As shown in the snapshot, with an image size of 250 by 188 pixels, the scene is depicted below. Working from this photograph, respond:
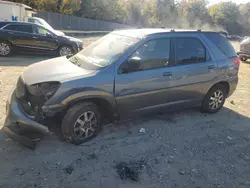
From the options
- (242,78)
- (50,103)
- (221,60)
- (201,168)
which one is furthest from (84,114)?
(242,78)

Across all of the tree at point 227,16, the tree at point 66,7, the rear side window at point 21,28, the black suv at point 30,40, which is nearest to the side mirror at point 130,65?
the black suv at point 30,40

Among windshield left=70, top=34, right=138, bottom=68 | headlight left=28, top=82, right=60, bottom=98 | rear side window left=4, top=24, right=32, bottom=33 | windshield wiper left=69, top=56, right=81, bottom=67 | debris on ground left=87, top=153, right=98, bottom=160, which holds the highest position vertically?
rear side window left=4, top=24, right=32, bottom=33

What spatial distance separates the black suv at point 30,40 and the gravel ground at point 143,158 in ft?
21.0

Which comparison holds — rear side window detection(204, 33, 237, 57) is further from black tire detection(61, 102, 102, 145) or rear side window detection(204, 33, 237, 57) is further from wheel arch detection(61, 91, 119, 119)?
black tire detection(61, 102, 102, 145)

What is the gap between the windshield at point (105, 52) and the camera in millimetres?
4176

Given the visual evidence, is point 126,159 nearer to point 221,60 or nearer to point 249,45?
point 221,60

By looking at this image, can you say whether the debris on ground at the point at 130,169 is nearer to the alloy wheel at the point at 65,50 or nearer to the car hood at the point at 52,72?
the car hood at the point at 52,72

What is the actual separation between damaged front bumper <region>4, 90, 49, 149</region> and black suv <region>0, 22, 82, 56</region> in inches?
313

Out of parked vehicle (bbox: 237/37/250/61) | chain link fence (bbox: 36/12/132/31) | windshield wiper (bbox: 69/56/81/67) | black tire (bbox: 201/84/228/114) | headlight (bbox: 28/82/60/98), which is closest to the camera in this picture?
headlight (bbox: 28/82/60/98)

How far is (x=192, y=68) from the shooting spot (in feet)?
15.9

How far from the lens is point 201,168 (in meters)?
3.68

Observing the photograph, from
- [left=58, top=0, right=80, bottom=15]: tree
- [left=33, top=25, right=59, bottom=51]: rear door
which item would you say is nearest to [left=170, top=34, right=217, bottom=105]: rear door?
[left=33, top=25, right=59, bottom=51]: rear door

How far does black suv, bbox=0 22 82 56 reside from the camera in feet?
34.7

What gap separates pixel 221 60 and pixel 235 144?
1782 mm
